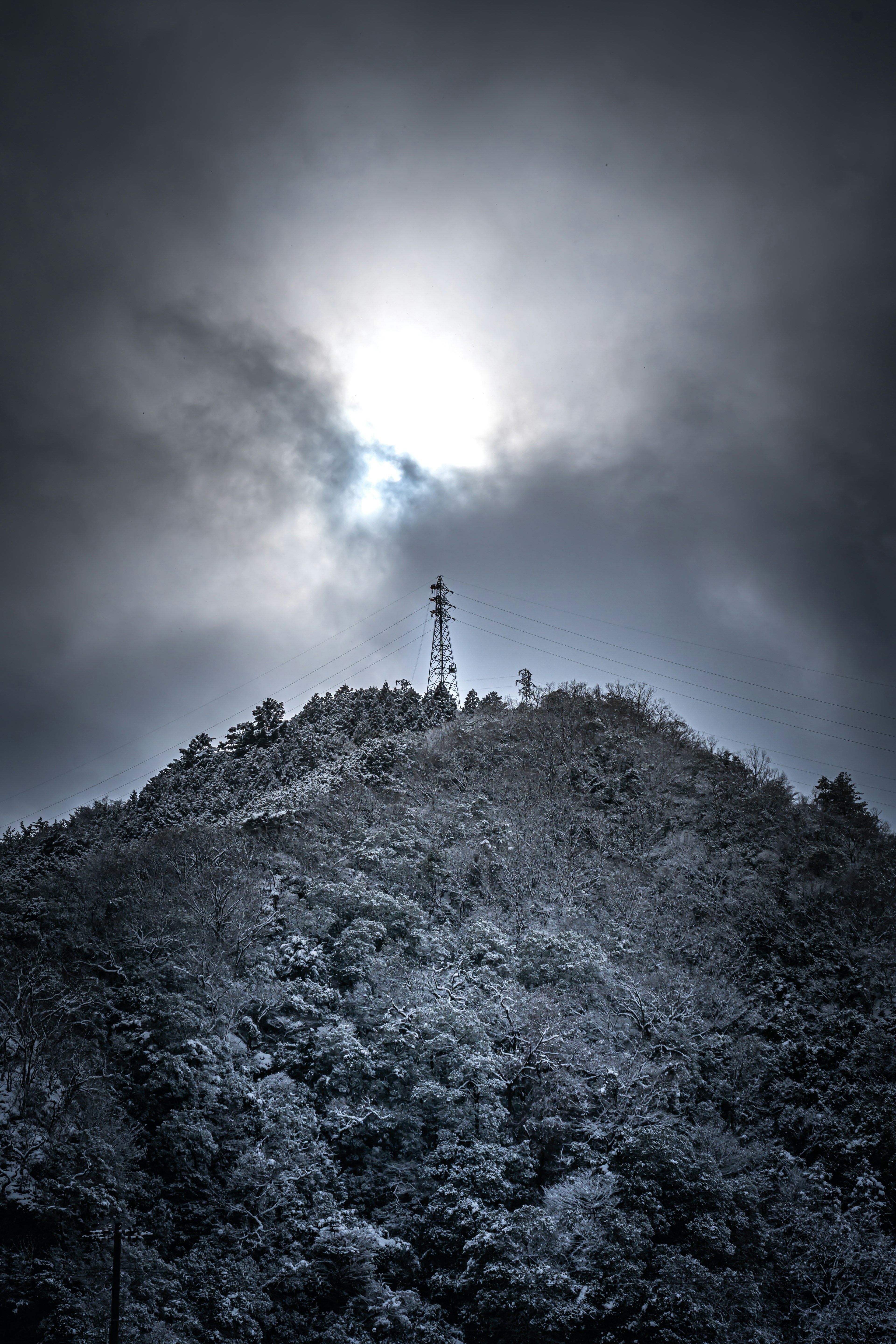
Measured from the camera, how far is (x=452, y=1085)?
67.6ft

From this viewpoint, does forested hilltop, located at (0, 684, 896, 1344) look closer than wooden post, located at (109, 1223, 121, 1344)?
No

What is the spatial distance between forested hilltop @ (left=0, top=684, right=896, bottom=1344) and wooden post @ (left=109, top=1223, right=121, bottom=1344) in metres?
0.55

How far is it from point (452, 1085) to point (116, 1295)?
9.83 meters

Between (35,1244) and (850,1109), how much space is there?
71.7ft

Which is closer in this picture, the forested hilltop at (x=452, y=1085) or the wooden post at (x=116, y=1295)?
the wooden post at (x=116, y=1295)

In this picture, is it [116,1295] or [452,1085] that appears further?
[452,1085]

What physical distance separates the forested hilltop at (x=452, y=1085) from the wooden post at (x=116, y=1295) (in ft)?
1.82

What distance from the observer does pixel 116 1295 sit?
13.1 m

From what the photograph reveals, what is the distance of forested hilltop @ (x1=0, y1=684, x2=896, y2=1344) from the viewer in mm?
15797

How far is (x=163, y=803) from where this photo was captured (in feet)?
149

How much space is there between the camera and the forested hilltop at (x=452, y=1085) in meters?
15.8

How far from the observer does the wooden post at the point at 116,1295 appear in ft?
42.8

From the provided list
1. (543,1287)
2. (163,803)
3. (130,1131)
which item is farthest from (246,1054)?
(163,803)

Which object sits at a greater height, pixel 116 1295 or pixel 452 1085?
pixel 452 1085
